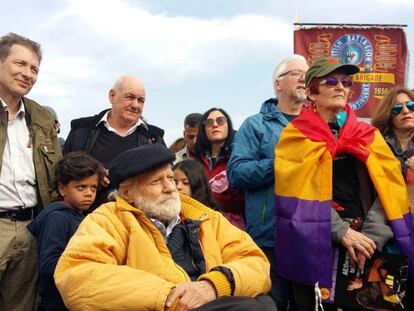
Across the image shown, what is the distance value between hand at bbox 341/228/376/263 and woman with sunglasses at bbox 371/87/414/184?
908mm

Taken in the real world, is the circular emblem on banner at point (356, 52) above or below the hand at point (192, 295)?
above

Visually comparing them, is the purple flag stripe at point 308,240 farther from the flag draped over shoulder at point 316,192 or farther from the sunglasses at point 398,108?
the sunglasses at point 398,108

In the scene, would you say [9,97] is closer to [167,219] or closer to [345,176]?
[167,219]

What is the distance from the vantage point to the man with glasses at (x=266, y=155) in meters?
3.65

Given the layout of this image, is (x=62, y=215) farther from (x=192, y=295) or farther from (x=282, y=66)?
(x=282, y=66)

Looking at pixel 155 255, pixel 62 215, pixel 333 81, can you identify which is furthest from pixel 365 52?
pixel 155 255

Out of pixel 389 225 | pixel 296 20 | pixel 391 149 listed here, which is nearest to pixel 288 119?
pixel 391 149

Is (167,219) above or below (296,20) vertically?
below

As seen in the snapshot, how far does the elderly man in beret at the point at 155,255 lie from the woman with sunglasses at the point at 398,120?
61.4 inches

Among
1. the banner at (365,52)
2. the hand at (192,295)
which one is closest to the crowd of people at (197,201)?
the hand at (192,295)

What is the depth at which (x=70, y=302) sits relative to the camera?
2.53 m

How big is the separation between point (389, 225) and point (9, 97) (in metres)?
2.94

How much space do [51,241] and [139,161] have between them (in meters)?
0.93

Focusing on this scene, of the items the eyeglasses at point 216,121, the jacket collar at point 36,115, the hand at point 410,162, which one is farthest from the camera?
the eyeglasses at point 216,121
